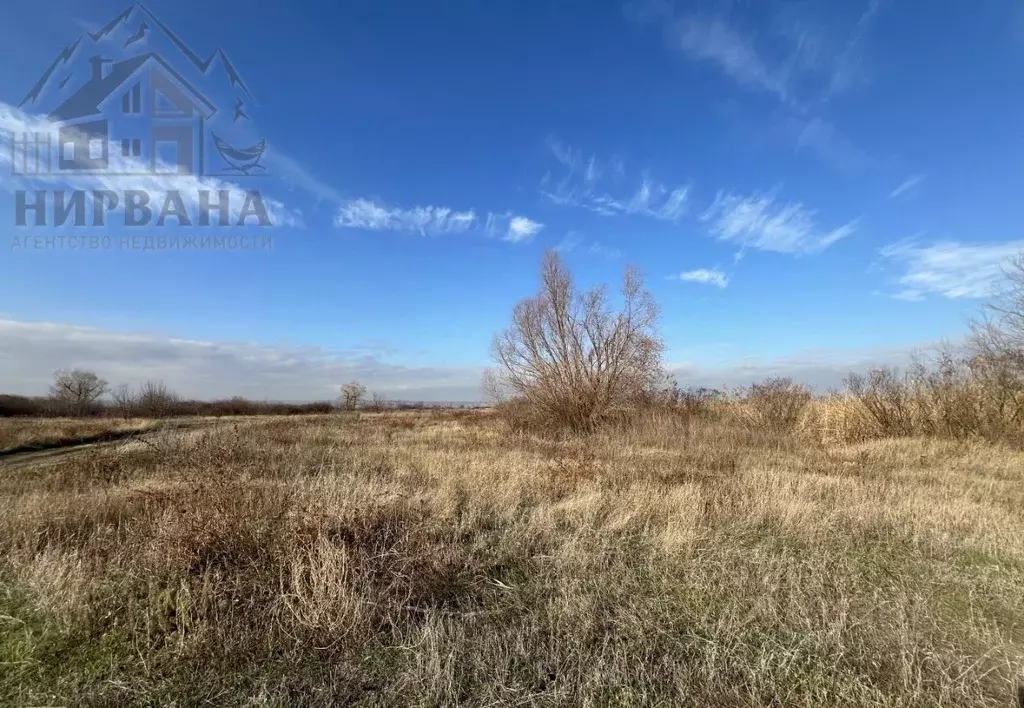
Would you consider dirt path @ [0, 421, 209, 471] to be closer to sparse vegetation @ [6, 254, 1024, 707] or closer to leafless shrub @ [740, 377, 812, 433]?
sparse vegetation @ [6, 254, 1024, 707]

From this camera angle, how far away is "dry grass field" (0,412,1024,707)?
2602 mm

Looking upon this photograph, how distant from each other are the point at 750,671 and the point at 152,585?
4.20 meters

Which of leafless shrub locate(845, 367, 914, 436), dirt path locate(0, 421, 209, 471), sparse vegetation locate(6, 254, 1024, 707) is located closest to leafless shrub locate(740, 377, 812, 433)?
leafless shrub locate(845, 367, 914, 436)

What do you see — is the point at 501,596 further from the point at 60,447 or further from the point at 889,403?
the point at 60,447

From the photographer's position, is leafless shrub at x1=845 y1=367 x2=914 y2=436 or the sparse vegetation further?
leafless shrub at x1=845 y1=367 x2=914 y2=436

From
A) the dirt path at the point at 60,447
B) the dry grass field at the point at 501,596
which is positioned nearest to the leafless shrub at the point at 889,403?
the dry grass field at the point at 501,596

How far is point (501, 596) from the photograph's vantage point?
375 cm

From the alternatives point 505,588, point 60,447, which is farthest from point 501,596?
point 60,447

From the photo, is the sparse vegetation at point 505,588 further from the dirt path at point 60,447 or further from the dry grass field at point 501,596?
the dirt path at point 60,447

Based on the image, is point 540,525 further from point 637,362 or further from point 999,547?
point 637,362

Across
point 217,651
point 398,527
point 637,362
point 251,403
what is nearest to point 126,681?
point 217,651

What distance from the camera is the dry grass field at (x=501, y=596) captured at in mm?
2602

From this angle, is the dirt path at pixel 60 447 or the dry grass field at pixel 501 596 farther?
the dirt path at pixel 60 447

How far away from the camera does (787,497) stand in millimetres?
6512
